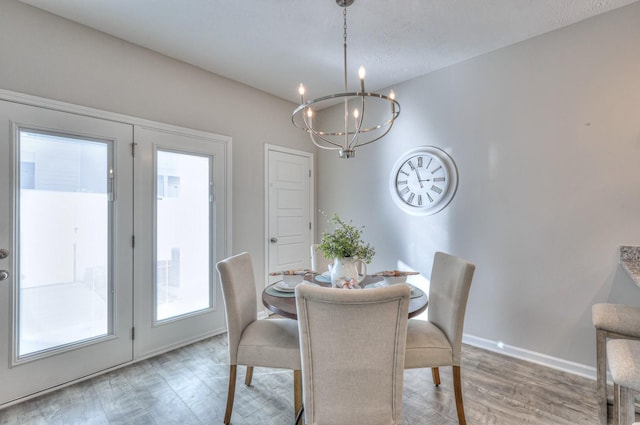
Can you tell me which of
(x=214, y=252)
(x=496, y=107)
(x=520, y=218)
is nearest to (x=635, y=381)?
(x=520, y=218)

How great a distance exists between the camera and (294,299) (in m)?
1.92

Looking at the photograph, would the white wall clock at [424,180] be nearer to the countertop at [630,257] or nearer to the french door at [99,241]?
the countertop at [630,257]

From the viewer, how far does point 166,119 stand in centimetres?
274

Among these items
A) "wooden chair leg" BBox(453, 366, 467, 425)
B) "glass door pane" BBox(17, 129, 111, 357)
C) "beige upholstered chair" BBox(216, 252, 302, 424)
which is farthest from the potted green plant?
"glass door pane" BBox(17, 129, 111, 357)

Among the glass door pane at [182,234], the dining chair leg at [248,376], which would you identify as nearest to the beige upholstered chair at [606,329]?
the dining chair leg at [248,376]

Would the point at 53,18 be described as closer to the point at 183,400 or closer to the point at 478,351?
the point at 183,400

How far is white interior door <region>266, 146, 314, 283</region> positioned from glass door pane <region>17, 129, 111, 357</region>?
5.41 feet

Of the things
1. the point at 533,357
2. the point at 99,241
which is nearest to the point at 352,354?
the point at 533,357

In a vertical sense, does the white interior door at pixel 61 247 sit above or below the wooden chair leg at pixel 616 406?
above

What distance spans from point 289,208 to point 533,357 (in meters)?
2.83

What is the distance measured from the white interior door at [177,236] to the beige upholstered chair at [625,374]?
2935 millimetres

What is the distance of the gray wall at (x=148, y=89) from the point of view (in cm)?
205

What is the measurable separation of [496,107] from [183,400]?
11.1ft

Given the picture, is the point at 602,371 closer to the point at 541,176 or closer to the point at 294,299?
the point at 541,176
